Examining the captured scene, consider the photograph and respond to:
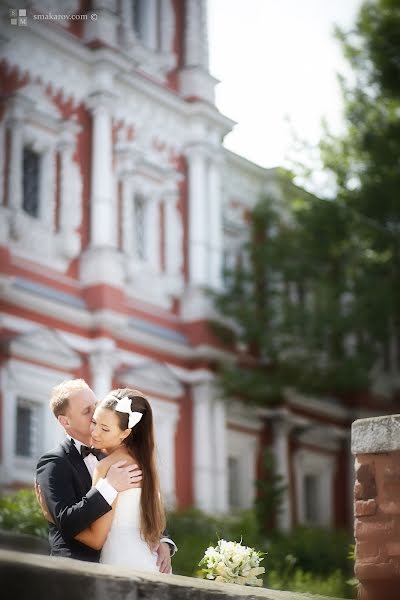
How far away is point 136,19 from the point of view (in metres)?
22.2

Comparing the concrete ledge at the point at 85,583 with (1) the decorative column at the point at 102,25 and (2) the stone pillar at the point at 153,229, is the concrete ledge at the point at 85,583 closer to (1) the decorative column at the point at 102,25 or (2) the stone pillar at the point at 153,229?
(1) the decorative column at the point at 102,25

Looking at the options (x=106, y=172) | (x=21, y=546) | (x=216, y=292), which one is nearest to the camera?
(x=21, y=546)

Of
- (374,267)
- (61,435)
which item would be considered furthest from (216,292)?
(61,435)

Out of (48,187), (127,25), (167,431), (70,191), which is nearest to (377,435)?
(48,187)

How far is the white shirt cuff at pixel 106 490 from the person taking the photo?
4055 mm

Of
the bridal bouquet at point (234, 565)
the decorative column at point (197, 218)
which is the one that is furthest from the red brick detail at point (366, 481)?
the decorative column at point (197, 218)

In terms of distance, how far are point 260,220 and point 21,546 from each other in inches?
596

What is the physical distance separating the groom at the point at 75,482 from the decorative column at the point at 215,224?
17.1 m

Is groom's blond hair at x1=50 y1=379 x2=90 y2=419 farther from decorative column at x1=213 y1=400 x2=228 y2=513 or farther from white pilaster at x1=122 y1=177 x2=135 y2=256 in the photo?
decorative column at x1=213 y1=400 x2=228 y2=513

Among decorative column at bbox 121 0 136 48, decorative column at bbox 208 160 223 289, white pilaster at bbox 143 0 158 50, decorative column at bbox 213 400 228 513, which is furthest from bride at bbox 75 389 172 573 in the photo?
white pilaster at bbox 143 0 158 50

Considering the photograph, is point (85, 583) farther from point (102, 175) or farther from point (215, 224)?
point (215, 224)

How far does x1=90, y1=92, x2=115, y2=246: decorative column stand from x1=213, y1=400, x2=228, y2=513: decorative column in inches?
158

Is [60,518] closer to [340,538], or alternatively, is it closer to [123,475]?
[123,475]

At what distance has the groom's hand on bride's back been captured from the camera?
412cm
